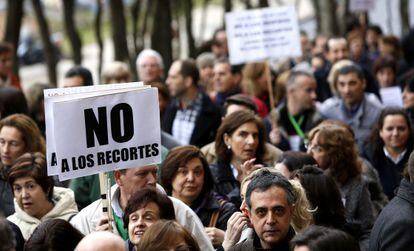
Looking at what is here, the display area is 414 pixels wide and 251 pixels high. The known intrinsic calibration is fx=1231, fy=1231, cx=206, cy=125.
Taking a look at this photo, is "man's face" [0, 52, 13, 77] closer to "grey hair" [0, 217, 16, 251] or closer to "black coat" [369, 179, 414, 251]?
"black coat" [369, 179, 414, 251]

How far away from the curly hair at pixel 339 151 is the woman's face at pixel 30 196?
8.06 feet

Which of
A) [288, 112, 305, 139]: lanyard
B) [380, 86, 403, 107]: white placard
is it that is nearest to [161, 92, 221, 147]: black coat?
[288, 112, 305, 139]: lanyard

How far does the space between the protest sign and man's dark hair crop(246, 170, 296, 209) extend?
1101 millimetres

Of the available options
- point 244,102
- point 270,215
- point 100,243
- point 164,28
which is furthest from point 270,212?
point 164,28

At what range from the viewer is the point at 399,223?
7871 millimetres

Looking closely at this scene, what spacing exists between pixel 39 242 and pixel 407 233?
2374mm

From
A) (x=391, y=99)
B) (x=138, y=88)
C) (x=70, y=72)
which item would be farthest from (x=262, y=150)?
→ (x=391, y=99)

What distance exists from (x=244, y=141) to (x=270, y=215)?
131 inches

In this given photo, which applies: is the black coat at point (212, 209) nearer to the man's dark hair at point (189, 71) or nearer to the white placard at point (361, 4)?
the man's dark hair at point (189, 71)

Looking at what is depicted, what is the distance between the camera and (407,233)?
7.86 metres

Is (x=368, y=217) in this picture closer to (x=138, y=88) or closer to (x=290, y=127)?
(x=138, y=88)

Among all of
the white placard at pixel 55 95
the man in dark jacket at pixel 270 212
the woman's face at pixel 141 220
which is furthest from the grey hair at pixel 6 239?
the white placard at pixel 55 95

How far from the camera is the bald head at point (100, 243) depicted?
290 inches

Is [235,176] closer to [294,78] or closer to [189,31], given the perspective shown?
[294,78]
